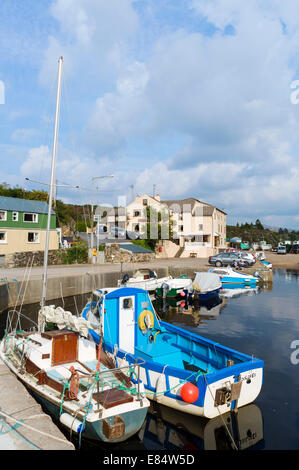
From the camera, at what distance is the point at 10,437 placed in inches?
243

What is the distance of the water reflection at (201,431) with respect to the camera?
838 cm

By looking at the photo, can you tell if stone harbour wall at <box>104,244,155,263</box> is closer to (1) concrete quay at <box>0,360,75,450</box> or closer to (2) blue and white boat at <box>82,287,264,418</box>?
(2) blue and white boat at <box>82,287,264,418</box>

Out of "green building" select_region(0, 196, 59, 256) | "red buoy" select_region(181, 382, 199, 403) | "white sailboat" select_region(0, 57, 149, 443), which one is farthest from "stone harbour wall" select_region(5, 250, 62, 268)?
"red buoy" select_region(181, 382, 199, 403)

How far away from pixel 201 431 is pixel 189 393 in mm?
1335

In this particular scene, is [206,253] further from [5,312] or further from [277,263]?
[5,312]

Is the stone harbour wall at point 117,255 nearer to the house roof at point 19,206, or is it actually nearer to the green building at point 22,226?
the green building at point 22,226

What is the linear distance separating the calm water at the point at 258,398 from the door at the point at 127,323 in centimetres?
290

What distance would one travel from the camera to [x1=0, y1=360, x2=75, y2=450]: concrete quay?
6.03 meters

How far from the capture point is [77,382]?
8000mm

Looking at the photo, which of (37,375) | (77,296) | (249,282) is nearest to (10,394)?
(37,375)

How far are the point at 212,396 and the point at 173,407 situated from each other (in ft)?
4.81

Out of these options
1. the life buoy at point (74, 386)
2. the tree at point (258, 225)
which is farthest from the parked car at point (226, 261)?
the tree at point (258, 225)

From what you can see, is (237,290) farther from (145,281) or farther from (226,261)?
(145,281)

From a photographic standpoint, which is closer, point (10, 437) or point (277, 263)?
point (10, 437)
